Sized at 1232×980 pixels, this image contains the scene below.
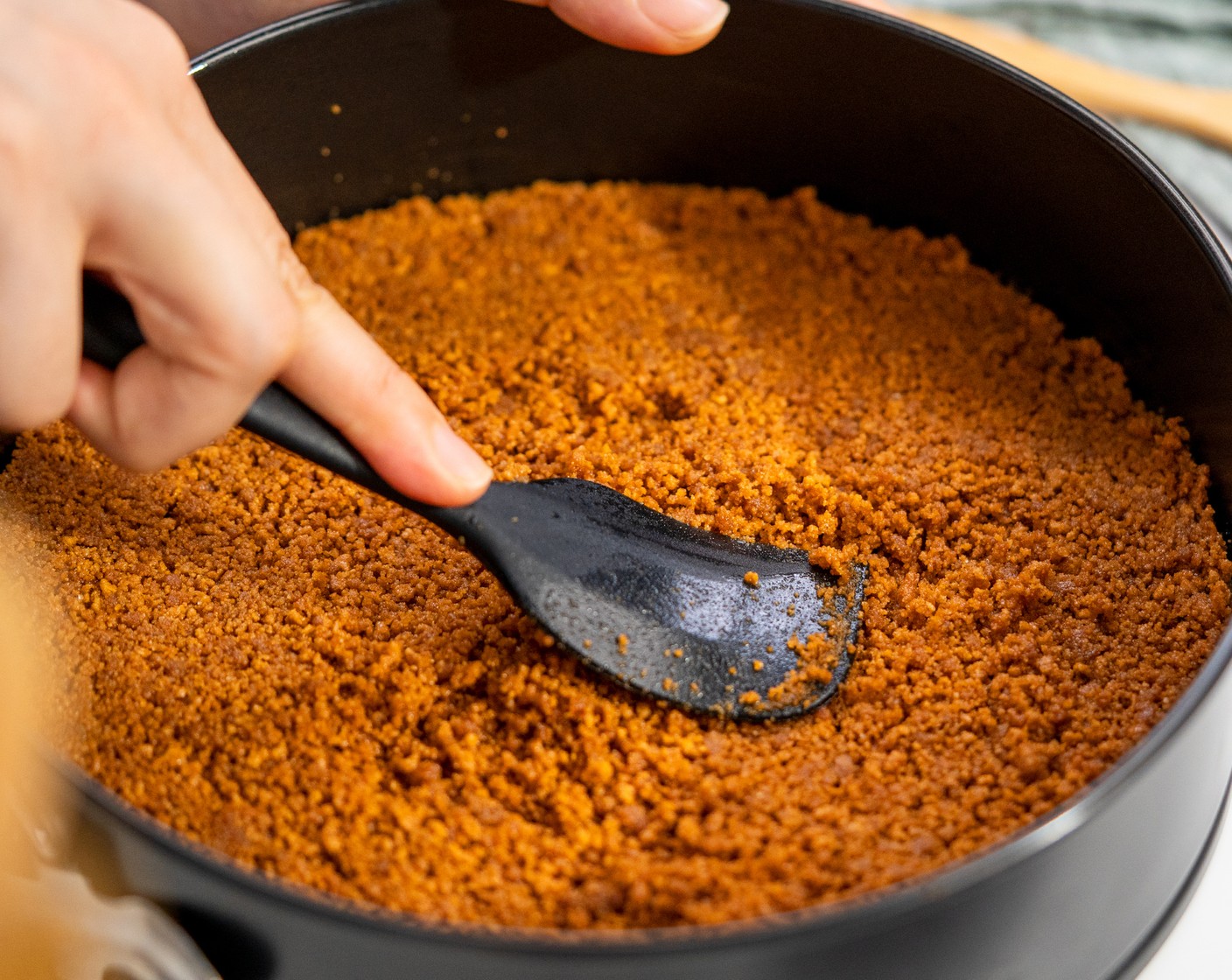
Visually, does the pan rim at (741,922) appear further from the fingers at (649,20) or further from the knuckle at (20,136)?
the fingers at (649,20)

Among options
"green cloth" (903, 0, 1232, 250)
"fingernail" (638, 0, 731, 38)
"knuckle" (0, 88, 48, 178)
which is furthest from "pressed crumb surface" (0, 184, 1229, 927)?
"green cloth" (903, 0, 1232, 250)

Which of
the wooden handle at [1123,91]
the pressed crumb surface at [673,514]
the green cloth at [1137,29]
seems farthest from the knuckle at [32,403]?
the green cloth at [1137,29]

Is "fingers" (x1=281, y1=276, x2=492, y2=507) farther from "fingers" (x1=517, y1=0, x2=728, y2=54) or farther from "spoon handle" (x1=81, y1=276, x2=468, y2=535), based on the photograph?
"fingers" (x1=517, y1=0, x2=728, y2=54)

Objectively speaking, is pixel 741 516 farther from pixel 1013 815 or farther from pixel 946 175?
pixel 946 175

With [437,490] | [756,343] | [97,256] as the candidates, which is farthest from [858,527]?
[97,256]

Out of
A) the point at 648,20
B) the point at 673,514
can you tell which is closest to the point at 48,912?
the point at 673,514

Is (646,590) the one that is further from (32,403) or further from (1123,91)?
(1123,91)
